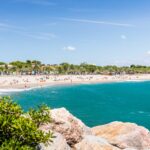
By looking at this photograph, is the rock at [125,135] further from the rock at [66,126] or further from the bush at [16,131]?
the bush at [16,131]

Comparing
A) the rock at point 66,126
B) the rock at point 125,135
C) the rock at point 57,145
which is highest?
the rock at point 66,126

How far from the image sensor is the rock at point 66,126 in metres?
24.6

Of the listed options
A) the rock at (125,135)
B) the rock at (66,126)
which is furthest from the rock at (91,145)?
the rock at (125,135)

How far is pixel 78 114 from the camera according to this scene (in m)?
82.1

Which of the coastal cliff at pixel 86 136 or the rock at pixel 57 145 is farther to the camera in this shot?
the coastal cliff at pixel 86 136

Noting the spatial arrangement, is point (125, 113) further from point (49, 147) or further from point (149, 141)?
point (49, 147)

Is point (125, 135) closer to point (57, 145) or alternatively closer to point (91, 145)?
point (91, 145)

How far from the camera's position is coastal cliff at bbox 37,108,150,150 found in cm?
2412

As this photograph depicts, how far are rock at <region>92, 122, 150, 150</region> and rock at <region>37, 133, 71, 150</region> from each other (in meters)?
6.01

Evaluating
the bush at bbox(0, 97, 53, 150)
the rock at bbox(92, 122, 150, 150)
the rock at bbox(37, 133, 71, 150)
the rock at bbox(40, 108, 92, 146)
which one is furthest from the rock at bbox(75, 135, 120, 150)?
the bush at bbox(0, 97, 53, 150)

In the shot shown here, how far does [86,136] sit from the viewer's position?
26578mm

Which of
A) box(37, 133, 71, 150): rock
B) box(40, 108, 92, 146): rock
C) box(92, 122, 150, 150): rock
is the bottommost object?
box(92, 122, 150, 150): rock

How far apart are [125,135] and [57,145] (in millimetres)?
8284

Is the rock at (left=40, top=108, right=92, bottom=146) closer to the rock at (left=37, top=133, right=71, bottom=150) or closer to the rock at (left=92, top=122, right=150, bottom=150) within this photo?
the rock at (left=37, top=133, right=71, bottom=150)
